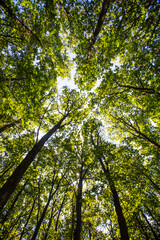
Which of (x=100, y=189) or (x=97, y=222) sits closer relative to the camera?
(x=100, y=189)

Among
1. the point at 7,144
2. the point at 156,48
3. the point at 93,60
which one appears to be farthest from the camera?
the point at 7,144

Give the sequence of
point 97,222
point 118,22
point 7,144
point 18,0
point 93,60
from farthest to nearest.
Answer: point 97,222 < point 7,144 < point 93,60 < point 118,22 < point 18,0

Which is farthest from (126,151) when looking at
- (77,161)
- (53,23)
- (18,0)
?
(18,0)

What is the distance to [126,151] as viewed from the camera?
1038 centimetres

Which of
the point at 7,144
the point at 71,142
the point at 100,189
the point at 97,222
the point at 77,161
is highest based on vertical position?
the point at 71,142

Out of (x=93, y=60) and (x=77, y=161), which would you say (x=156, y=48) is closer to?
(x=93, y=60)

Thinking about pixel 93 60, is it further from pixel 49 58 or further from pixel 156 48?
pixel 156 48

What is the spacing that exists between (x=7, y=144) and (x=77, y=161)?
336 inches

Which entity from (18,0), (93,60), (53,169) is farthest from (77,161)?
(18,0)

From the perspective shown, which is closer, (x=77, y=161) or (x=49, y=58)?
(x=49, y=58)

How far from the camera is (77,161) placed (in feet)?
35.2

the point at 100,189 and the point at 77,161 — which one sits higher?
the point at 77,161

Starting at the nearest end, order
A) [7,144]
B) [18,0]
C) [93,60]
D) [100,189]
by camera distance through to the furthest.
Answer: [18,0] → [100,189] → [93,60] → [7,144]

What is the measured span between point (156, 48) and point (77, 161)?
12.4m
